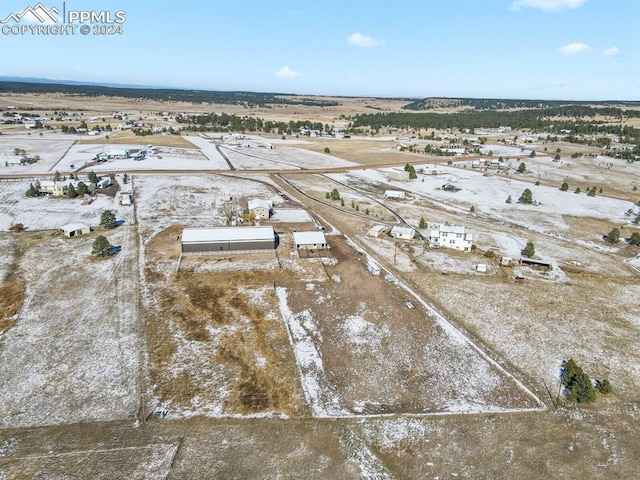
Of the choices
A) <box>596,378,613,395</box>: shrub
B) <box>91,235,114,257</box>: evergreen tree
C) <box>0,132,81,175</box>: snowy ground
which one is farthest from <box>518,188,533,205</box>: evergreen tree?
<box>0,132,81,175</box>: snowy ground

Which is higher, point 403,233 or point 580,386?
point 403,233

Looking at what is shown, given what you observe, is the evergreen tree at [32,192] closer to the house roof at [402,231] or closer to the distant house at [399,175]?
the house roof at [402,231]

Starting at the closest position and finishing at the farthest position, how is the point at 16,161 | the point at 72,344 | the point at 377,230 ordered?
the point at 72,344 → the point at 377,230 → the point at 16,161

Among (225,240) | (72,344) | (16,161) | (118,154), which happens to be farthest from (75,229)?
(16,161)

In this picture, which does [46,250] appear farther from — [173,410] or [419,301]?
[419,301]

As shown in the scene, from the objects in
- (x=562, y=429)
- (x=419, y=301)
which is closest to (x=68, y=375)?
(x=419, y=301)

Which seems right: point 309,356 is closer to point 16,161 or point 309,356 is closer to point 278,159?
point 278,159
